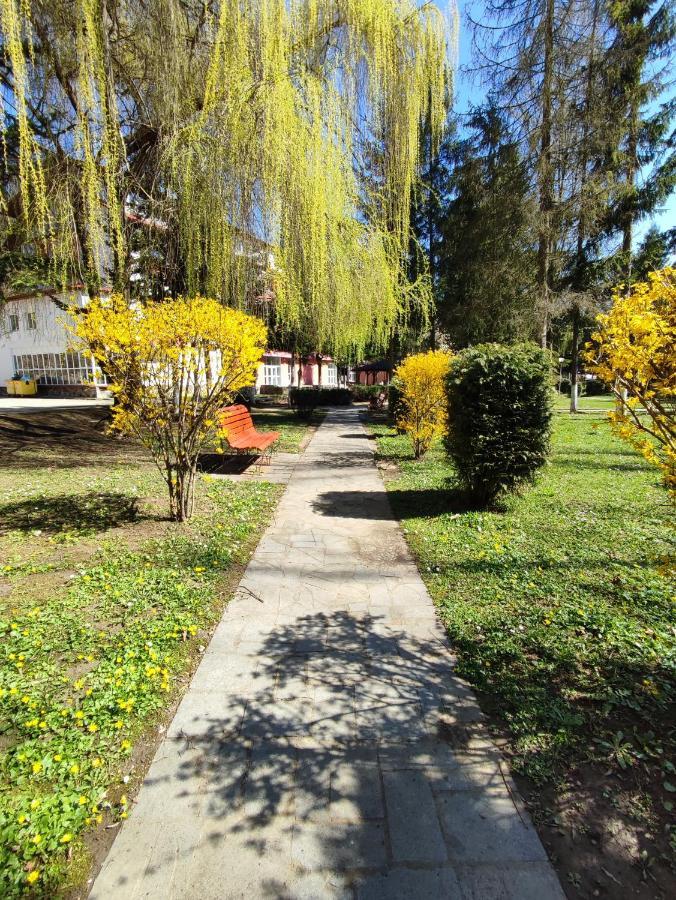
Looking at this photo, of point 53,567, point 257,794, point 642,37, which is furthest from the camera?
point 642,37

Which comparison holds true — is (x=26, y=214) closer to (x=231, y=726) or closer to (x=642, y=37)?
(x=231, y=726)

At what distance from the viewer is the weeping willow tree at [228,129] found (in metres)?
4.59

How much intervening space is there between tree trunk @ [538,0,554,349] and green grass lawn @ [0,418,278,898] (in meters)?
10.2

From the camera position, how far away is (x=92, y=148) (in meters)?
4.70

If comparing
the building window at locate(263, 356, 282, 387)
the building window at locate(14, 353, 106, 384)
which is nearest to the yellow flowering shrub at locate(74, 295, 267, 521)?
the building window at locate(14, 353, 106, 384)

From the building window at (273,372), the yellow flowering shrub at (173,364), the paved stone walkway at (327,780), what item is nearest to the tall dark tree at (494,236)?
the yellow flowering shrub at (173,364)

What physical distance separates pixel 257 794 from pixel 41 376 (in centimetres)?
3204

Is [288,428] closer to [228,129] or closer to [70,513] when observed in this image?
[70,513]

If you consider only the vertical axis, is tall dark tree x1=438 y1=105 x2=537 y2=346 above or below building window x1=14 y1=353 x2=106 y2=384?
above

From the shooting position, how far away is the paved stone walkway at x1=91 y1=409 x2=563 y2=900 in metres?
1.58

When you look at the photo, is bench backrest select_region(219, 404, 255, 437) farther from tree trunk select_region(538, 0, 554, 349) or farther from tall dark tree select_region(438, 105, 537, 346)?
tree trunk select_region(538, 0, 554, 349)

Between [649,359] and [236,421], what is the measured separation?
6.71 meters

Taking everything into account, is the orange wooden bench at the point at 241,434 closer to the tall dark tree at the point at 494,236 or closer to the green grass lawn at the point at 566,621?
the green grass lawn at the point at 566,621

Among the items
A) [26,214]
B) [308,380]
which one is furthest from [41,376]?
[26,214]
